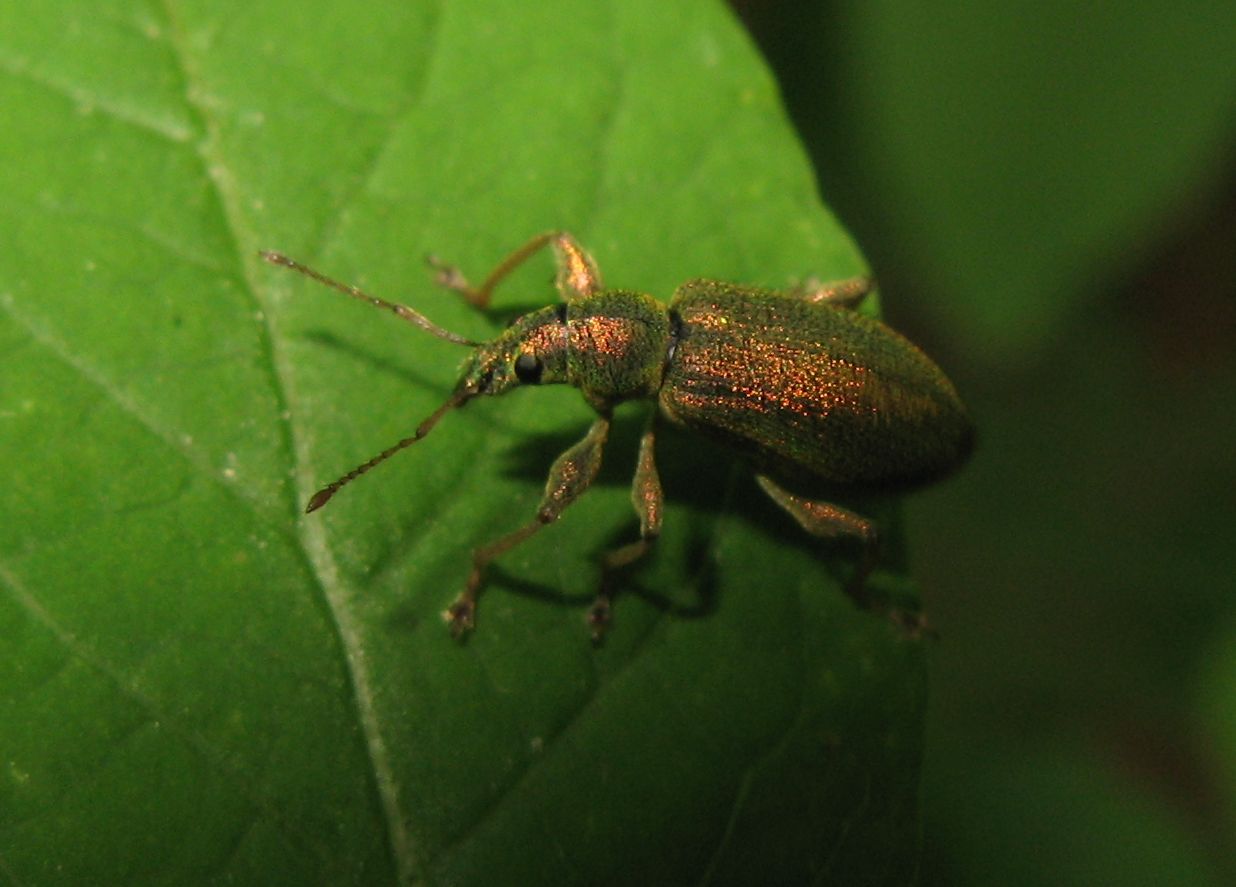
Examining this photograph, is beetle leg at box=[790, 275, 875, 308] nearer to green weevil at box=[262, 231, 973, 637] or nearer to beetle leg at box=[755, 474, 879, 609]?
green weevil at box=[262, 231, 973, 637]

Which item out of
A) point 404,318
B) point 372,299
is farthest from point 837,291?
point 372,299

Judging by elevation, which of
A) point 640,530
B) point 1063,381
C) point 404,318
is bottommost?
point 1063,381

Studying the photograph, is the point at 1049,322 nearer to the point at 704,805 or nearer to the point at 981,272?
the point at 981,272

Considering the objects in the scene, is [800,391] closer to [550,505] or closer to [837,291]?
[837,291]

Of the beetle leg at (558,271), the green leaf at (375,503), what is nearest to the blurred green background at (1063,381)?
the green leaf at (375,503)

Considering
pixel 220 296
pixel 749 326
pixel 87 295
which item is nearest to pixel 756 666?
pixel 749 326
